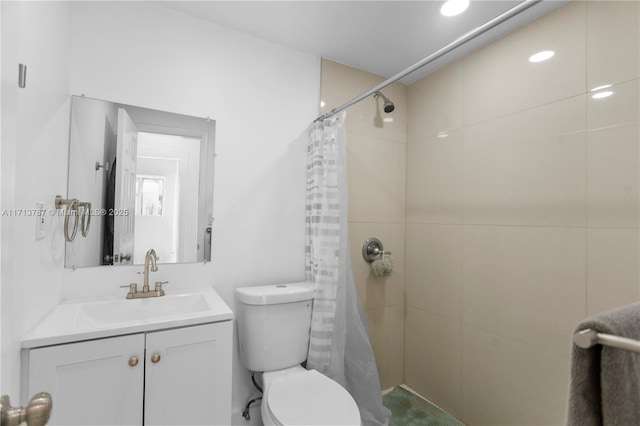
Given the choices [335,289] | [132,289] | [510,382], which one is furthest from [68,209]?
[510,382]

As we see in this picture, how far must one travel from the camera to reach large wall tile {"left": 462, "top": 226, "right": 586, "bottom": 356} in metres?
1.44

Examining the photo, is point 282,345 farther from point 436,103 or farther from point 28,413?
point 436,103

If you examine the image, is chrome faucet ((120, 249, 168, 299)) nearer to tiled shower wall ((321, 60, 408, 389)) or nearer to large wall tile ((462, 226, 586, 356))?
tiled shower wall ((321, 60, 408, 389))

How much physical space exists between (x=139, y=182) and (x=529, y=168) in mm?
2016

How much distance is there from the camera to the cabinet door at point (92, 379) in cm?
99

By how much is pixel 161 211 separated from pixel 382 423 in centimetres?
171

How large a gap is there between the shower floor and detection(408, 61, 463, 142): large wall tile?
184 centimetres

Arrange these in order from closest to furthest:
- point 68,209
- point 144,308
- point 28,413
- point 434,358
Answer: point 28,413 → point 68,209 → point 144,308 → point 434,358

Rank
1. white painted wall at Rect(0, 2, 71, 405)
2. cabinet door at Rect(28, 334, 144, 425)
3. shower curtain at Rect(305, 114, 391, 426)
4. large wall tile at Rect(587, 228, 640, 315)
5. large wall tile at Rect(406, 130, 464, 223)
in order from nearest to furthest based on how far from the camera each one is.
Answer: white painted wall at Rect(0, 2, 71, 405) < cabinet door at Rect(28, 334, 144, 425) < large wall tile at Rect(587, 228, 640, 315) < shower curtain at Rect(305, 114, 391, 426) < large wall tile at Rect(406, 130, 464, 223)

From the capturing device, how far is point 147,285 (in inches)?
58.3

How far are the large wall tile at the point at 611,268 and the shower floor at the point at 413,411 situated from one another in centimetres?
109

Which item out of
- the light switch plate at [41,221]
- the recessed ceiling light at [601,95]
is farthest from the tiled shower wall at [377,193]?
the light switch plate at [41,221]

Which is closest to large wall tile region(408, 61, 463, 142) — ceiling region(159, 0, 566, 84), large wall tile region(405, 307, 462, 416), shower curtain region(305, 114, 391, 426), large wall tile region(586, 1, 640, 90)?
ceiling region(159, 0, 566, 84)

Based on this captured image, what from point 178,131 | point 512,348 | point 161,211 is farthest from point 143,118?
point 512,348
